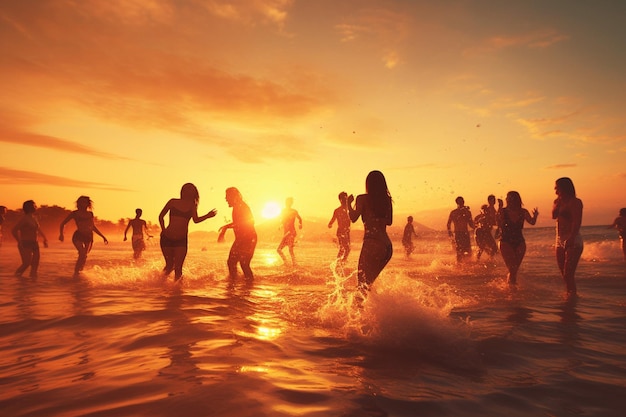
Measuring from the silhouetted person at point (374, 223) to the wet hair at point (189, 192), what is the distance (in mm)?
4586

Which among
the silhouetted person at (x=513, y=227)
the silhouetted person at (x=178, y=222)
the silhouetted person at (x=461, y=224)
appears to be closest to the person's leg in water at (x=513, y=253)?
the silhouetted person at (x=513, y=227)

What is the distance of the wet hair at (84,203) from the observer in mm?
11172

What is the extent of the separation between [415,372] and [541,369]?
1393 mm

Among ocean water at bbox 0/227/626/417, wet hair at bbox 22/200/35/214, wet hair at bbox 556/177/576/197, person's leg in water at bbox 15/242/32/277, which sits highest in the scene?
wet hair at bbox 556/177/576/197

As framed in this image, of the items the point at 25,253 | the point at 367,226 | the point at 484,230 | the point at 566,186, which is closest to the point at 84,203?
the point at 25,253

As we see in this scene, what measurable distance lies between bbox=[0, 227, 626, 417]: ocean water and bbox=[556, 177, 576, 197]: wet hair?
2214 mm

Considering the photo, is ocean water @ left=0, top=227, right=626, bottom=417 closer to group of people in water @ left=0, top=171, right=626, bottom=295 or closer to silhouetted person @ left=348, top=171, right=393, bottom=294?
silhouetted person @ left=348, top=171, right=393, bottom=294

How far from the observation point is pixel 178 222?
8578mm

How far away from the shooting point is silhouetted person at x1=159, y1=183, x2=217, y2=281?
8.56 m

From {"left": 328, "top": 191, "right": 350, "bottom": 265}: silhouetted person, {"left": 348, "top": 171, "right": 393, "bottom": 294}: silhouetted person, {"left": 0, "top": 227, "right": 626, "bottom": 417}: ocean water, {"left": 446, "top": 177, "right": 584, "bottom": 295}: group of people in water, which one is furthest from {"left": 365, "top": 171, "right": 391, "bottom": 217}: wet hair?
{"left": 328, "top": 191, "right": 350, "bottom": 265}: silhouetted person

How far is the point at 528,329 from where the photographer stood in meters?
5.36

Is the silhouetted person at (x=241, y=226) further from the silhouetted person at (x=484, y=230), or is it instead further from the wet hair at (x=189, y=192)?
the silhouetted person at (x=484, y=230)

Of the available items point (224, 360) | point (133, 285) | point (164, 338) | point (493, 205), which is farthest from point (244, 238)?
point (493, 205)

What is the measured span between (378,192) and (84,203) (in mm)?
9650
